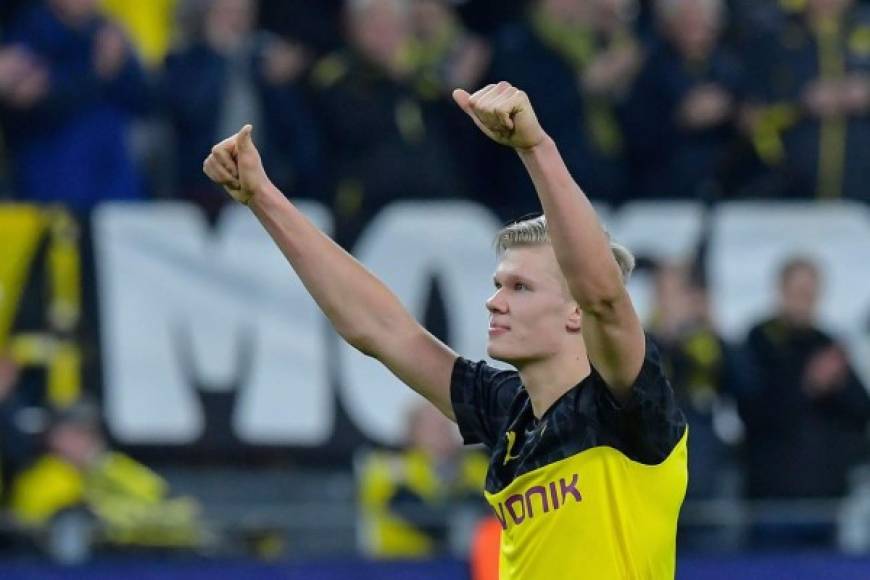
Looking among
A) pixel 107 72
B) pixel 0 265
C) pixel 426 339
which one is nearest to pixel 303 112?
pixel 107 72

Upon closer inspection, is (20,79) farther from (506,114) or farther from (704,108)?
(506,114)

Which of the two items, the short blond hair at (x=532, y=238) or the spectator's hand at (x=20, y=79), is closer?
the short blond hair at (x=532, y=238)

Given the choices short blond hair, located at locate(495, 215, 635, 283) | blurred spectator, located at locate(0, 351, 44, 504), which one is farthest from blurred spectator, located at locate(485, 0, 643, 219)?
short blond hair, located at locate(495, 215, 635, 283)

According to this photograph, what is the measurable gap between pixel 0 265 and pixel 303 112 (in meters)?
1.90

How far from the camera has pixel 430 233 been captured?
10.4m

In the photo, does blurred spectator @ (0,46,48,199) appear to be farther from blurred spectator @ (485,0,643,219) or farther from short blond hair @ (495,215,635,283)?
short blond hair @ (495,215,635,283)

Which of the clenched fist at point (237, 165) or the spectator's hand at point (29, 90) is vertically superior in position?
the spectator's hand at point (29, 90)

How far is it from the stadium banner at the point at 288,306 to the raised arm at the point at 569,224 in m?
5.38

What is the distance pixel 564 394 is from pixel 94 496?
16.2ft

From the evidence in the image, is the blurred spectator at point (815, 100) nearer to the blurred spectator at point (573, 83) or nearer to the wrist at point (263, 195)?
the blurred spectator at point (573, 83)

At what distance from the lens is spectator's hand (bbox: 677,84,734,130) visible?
1104cm

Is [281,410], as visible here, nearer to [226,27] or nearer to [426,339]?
[226,27]

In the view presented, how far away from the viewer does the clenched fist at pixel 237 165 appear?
17.5 ft

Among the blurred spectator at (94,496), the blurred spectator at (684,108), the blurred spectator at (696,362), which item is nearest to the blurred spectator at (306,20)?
the blurred spectator at (684,108)
